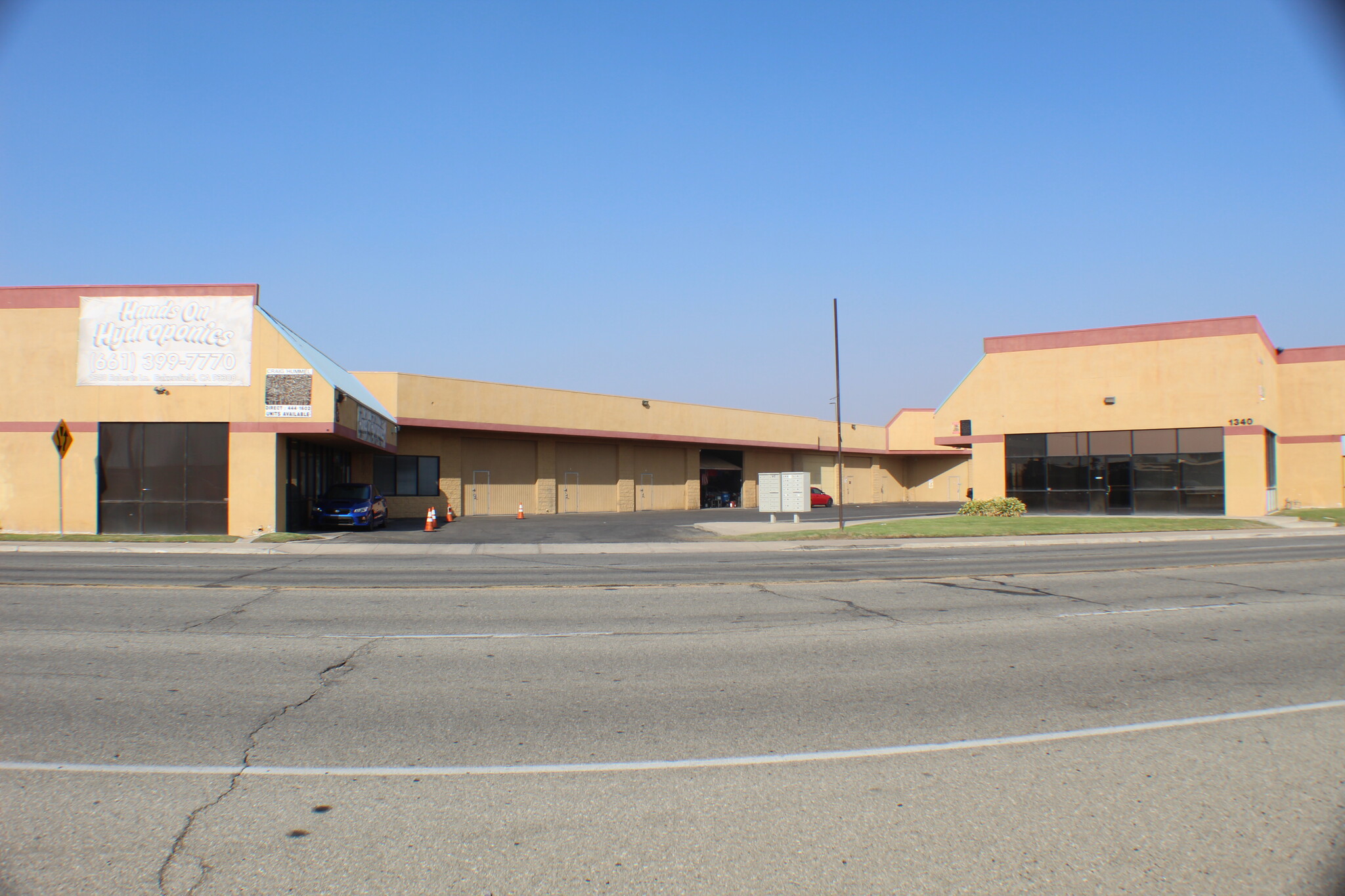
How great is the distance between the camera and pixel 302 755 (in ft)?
17.5

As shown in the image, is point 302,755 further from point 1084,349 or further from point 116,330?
point 1084,349

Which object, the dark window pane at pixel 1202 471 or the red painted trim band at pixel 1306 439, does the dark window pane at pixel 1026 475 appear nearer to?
the dark window pane at pixel 1202 471

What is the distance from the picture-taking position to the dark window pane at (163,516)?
25859mm

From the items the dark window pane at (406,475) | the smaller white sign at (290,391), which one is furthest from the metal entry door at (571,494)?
the smaller white sign at (290,391)

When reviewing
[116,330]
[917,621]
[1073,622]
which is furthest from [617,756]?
[116,330]

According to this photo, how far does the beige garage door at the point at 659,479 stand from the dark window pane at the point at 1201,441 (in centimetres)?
2646

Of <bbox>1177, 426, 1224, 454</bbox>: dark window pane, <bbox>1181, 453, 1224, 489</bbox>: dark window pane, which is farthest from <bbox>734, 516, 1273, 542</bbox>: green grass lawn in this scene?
<bbox>1177, 426, 1224, 454</bbox>: dark window pane

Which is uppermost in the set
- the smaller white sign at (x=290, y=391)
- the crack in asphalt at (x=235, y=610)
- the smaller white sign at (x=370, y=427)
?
the smaller white sign at (x=290, y=391)

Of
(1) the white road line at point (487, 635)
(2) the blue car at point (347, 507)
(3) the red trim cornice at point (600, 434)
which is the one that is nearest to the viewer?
(1) the white road line at point (487, 635)

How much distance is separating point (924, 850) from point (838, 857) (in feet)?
1.46

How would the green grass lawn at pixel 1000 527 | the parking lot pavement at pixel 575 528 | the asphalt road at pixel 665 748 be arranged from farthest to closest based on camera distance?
1. the green grass lawn at pixel 1000 527
2. the parking lot pavement at pixel 575 528
3. the asphalt road at pixel 665 748

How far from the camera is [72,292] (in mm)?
25672

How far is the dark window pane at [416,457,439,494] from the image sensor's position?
129ft

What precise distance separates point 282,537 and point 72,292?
420 inches
